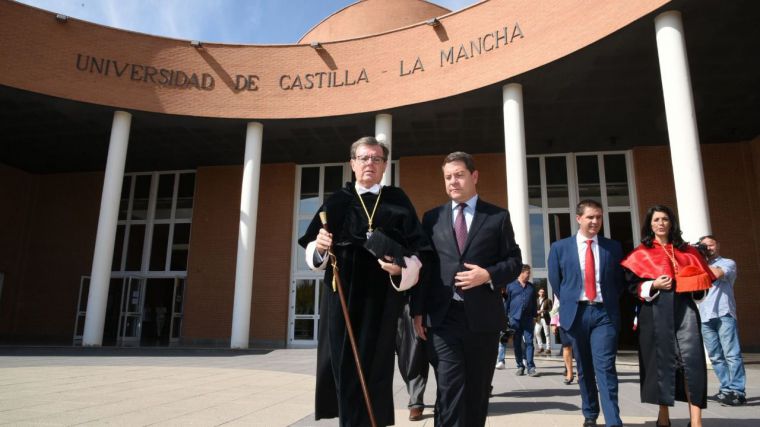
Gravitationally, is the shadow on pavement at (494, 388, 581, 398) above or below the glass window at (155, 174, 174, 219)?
below

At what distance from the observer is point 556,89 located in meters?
13.4

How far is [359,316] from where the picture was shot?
2.67m

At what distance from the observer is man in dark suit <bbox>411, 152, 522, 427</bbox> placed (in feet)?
9.00

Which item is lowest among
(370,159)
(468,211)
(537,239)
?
(468,211)

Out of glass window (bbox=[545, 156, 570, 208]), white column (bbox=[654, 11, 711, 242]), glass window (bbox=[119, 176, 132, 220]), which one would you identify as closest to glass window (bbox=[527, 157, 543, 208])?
glass window (bbox=[545, 156, 570, 208])

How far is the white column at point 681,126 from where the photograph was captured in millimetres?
9977

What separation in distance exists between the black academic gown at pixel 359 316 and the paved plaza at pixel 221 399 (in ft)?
5.70

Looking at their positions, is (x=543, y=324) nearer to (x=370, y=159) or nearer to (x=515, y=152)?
(x=515, y=152)

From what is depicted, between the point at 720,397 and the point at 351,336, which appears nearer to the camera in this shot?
the point at 351,336

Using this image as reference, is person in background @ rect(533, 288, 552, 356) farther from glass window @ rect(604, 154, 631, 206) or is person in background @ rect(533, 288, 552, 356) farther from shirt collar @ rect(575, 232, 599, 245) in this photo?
shirt collar @ rect(575, 232, 599, 245)

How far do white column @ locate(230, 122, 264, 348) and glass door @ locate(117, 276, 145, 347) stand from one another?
20.4 ft

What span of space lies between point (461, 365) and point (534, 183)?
16.4 m

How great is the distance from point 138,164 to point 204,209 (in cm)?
331

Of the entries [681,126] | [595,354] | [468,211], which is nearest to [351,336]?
[468,211]
